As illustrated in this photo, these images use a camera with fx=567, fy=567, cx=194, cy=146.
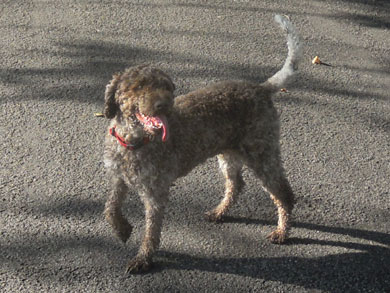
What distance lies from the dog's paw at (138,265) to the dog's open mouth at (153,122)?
3.56 ft

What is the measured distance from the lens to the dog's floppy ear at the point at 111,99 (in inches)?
140

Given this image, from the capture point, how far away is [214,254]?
4.37 metres

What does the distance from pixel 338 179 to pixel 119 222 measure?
2155mm

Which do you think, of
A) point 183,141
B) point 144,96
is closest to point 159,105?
point 144,96

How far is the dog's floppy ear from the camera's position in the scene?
356cm

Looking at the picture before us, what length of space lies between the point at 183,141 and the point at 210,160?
1.35 m

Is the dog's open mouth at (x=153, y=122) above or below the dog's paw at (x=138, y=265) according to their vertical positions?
above

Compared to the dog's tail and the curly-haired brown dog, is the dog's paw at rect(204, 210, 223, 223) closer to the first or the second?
the curly-haired brown dog

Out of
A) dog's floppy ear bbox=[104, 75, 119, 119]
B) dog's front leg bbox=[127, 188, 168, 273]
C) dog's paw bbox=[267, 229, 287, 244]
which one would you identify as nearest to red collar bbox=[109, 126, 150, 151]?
dog's floppy ear bbox=[104, 75, 119, 119]

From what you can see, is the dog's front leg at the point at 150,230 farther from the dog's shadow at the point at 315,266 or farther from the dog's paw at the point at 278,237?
the dog's paw at the point at 278,237

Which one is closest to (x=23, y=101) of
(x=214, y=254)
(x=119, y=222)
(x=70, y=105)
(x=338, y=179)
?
(x=70, y=105)

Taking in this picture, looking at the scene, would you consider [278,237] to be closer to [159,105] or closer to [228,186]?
[228,186]

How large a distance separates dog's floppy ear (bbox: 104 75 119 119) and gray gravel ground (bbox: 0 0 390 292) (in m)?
1.23

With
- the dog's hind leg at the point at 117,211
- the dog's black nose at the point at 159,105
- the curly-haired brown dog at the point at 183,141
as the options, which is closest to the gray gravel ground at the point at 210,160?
the dog's hind leg at the point at 117,211
